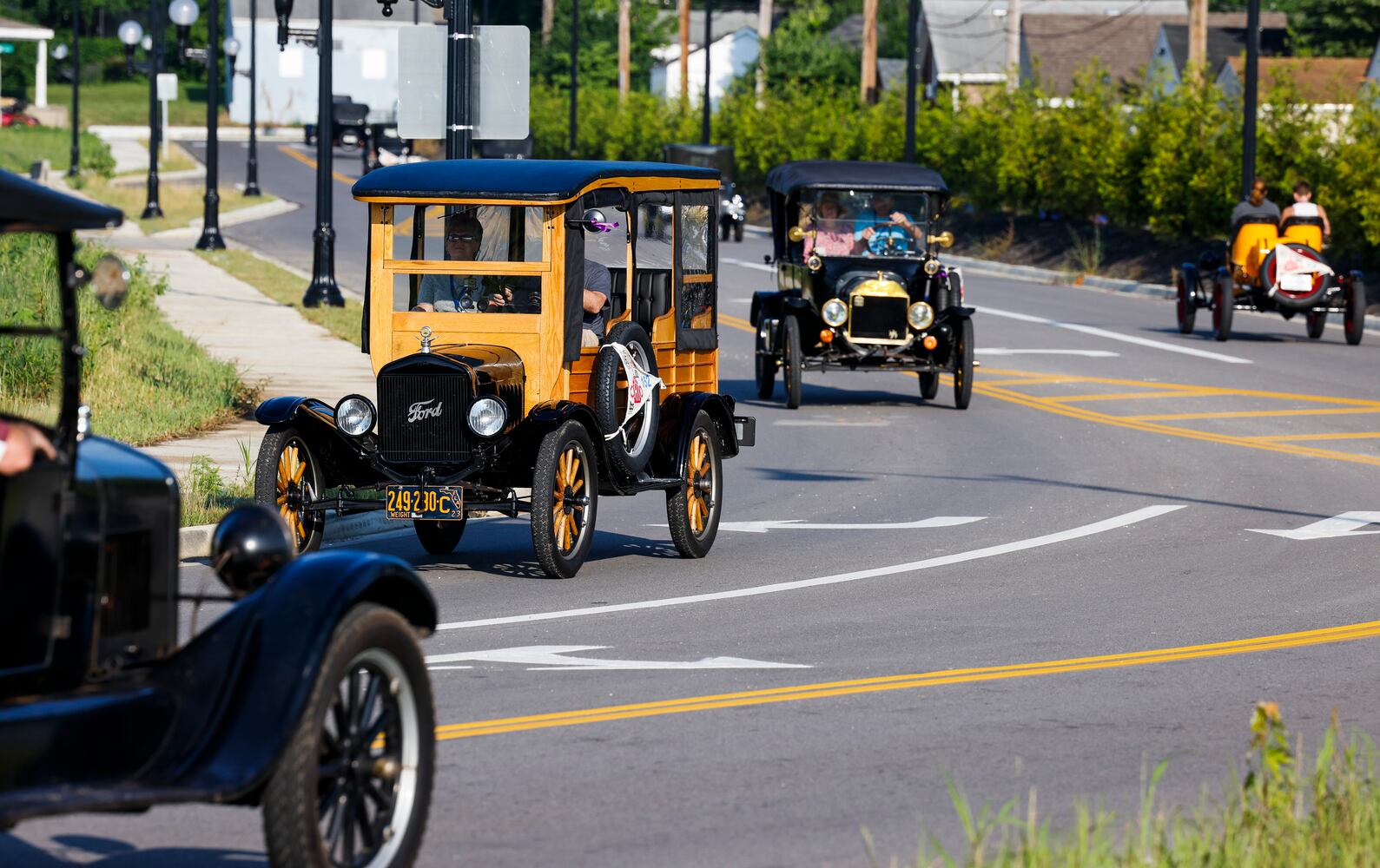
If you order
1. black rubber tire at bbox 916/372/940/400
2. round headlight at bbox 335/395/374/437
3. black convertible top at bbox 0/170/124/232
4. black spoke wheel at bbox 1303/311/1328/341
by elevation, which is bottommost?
black rubber tire at bbox 916/372/940/400

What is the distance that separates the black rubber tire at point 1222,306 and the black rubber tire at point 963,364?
25.2 ft

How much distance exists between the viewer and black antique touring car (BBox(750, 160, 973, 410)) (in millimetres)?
21125

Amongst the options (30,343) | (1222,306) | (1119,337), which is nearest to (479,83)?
(30,343)

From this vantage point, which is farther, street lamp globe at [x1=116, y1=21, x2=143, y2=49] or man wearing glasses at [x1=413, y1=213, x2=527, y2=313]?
street lamp globe at [x1=116, y1=21, x2=143, y2=49]

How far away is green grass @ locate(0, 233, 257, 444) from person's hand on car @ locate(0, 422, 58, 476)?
10.1 meters

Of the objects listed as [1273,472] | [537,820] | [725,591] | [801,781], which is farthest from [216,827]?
[1273,472]

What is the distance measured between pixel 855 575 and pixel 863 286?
9509mm

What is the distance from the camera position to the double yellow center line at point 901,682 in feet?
26.6

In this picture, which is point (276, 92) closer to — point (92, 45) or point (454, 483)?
point (92, 45)

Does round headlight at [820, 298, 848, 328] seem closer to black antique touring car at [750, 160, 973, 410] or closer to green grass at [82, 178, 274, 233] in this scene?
black antique touring car at [750, 160, 973, 410]

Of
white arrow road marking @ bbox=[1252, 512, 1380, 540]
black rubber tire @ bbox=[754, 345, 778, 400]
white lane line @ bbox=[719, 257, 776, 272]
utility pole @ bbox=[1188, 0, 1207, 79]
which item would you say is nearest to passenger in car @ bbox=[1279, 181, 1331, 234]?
black rubber tire @ bbox=[754, 345, 778, 400]

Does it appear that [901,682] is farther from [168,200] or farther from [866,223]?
[168,200]

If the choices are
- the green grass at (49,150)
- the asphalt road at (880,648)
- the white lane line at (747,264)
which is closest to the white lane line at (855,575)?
the asphalt road at (880,648)

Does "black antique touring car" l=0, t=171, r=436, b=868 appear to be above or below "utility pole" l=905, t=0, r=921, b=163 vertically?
below
